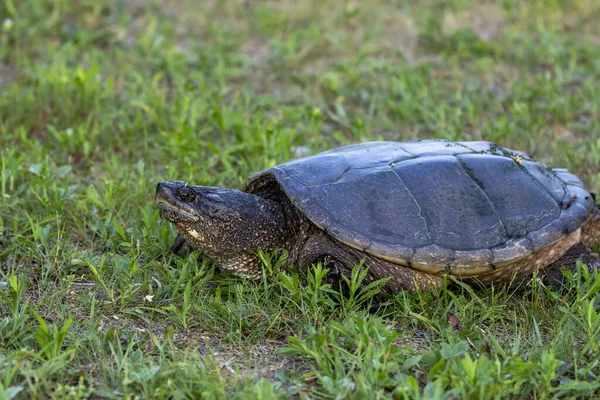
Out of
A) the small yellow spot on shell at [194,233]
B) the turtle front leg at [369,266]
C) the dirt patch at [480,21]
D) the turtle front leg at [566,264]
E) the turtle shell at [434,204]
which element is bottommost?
the turtle front leg at [566,264]

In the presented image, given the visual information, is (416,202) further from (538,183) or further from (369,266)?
(538,183)

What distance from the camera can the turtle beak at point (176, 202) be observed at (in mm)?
3213

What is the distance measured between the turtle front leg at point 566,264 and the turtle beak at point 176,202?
1.51m

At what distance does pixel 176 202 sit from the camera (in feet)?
10.5

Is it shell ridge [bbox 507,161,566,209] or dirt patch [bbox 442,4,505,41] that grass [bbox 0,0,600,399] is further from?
shell ridge [bbox 507,161,566,209]

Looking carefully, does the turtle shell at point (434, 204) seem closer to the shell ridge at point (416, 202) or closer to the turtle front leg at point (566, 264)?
the shell ridge at point (416, 202)

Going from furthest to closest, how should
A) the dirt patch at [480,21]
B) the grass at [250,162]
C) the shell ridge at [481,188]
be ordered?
the dirt patch at [480,21] < the shell ridge at [481,188] < the grass at [250,162]

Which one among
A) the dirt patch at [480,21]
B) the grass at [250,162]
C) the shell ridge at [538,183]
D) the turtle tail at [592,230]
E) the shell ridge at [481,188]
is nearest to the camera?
the grass at [250,162]

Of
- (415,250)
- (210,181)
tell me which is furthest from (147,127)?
(415,250)

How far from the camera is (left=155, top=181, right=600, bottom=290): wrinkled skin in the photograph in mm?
3236

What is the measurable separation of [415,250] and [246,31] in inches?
152

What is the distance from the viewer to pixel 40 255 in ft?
11.3

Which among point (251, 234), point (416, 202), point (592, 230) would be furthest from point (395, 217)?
point (592, 230)

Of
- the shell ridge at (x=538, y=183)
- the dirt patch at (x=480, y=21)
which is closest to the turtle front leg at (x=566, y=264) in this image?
the shell ridge at (x=538, y=183)
